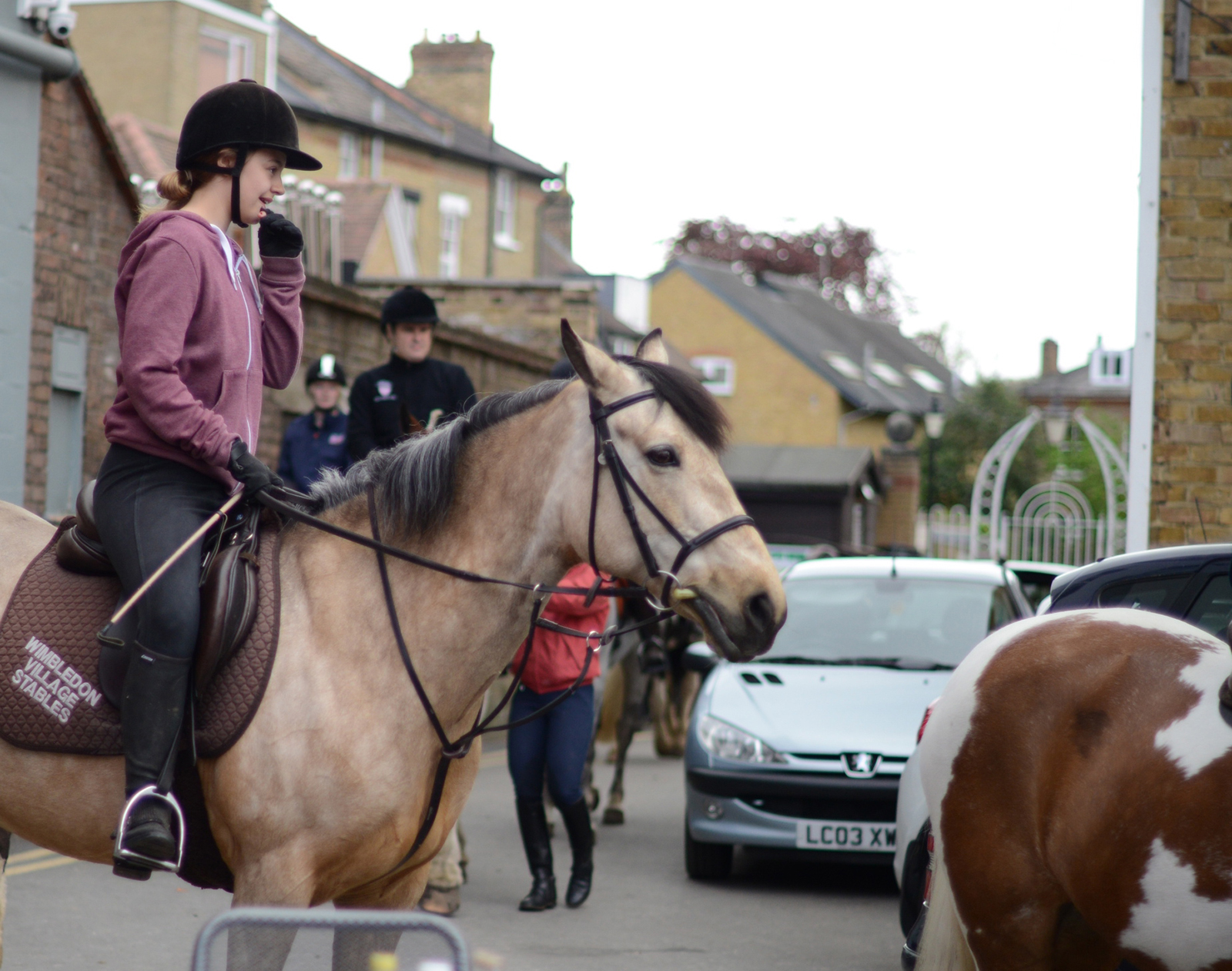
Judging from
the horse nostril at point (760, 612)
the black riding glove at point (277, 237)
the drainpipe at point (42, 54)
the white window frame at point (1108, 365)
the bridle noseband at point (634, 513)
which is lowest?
the horse nostril at point (760, 612)

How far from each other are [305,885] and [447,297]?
51.1ft

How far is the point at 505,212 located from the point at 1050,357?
41921mm

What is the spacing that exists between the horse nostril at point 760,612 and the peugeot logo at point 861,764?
4239mm

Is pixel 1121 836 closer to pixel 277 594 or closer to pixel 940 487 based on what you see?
pixel 277 594

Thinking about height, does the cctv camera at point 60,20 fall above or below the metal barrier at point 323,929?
above

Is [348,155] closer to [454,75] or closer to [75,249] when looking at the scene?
[454,75]

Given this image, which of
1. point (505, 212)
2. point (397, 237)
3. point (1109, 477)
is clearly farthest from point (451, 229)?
point (1109, 477)

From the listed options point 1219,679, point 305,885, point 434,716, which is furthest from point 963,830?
point 305,885

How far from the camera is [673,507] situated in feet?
10.7

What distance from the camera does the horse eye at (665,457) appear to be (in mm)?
3287

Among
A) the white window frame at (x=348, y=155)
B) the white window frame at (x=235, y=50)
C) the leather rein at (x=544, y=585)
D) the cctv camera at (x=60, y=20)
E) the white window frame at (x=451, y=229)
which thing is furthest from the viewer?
the white window frame at (x=451, y=229)

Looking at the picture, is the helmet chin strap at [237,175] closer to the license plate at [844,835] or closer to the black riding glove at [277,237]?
the black riding glove at [277,237]

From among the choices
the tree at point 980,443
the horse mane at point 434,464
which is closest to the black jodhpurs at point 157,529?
the horse mane at point 434,464

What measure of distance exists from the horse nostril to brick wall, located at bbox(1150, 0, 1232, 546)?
5.80m
